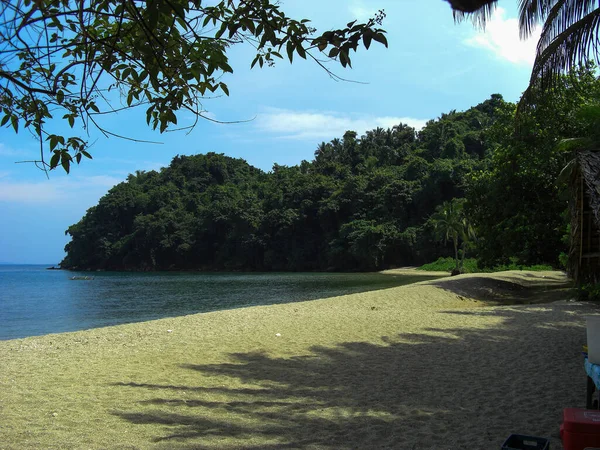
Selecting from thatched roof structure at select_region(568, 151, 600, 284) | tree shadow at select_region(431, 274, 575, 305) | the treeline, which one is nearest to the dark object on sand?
thatched roof structure at select_region(568, 151, 600, 284)

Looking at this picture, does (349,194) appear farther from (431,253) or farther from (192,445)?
(192,445)

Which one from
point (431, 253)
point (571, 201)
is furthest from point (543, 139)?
point (431, 253)

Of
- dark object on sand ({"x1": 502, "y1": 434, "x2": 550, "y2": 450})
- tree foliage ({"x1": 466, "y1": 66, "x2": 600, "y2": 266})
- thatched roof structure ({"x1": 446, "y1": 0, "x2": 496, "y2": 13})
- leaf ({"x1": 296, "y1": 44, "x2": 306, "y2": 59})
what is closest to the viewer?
leaf ({"x1": 296, "y1": 44, "x2": 306, "y2": 59})

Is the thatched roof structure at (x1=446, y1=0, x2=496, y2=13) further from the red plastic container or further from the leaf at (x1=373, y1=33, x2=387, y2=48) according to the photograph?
the red plastic container

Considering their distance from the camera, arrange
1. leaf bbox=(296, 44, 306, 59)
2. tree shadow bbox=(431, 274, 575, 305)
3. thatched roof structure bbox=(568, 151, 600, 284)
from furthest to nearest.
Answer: tree shadow bbox=(431, 274, 575, 305)
thatched roof structure bbox=(568, 151, 600, 284)
leaf bbox=(296, 44, 306, 59)

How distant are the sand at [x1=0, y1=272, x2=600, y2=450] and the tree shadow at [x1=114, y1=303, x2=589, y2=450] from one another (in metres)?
0.02

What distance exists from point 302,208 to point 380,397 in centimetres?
6035

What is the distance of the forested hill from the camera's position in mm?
55219

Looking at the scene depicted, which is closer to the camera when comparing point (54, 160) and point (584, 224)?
point (54, 160)

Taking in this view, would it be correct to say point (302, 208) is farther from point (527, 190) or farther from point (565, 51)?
point (565, 51)

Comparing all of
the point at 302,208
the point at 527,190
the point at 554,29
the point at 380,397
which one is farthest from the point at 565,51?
the point at 302,208

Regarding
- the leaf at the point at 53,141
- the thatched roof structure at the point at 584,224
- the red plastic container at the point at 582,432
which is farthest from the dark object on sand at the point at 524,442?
the leaf at the point at 53,141

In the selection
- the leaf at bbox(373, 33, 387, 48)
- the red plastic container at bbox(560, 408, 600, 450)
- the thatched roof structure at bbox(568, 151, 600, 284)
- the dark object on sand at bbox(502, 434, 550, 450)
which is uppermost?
the leaf at bbox(373, 33, 387, 48)

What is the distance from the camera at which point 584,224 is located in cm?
644
